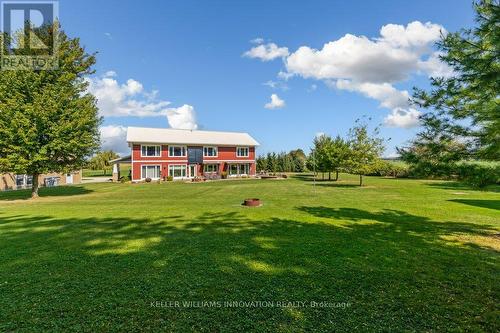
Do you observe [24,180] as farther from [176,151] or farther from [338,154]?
[338,154]

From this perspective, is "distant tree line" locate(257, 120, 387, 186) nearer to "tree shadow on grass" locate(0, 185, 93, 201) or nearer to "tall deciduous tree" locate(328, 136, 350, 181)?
"tall deciduous tree" locate(328, 136, 350, 181)

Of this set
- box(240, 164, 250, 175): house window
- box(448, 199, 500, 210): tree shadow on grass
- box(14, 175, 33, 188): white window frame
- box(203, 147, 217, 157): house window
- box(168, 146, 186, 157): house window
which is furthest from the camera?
box(240, 164, 250, 175): house window

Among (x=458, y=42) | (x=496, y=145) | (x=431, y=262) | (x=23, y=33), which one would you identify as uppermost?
(x=23, y=33)

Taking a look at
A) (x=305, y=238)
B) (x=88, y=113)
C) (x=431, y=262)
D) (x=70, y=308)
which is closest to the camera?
(x=70, y=308)

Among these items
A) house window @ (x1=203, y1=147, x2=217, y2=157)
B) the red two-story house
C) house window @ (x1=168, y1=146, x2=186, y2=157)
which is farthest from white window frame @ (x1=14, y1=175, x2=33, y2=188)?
house window @ (x1=203, y1=147, x2=217, y2=157)

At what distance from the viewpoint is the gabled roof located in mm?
41688

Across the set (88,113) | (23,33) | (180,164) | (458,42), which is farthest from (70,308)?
(180,164)

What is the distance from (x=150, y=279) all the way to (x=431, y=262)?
676cm

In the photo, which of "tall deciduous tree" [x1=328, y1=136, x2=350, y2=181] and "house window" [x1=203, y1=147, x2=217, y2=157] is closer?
"tall deciduous tree" [x1=328, y1=136, x2=350, y2=181]

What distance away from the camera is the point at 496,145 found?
706cm

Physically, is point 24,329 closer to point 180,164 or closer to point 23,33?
point 23,33

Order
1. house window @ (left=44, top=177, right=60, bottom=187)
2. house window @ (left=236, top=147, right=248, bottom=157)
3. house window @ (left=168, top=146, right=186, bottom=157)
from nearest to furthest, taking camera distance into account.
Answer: house window @ (left=44, top=177, right=60, bottom=187) → house window @ (left=168, top=146, right=186, bottom=157) → house window @ (left=236, top=147, right=248, bottom=157)

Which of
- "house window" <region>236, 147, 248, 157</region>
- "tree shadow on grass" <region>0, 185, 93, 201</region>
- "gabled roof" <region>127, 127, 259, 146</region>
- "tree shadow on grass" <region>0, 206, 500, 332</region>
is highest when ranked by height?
"gabled roof" <region>127, 127, 259, 146</region>

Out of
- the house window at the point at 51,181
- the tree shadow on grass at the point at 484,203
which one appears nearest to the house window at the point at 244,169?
the house window at the point at 51,181
